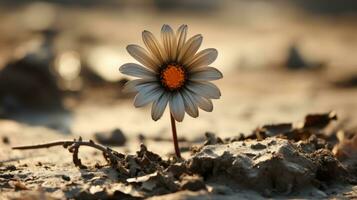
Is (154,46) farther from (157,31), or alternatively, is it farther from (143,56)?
(157,31)

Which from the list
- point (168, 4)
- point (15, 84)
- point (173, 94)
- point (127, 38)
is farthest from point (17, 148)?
point (168, 4)

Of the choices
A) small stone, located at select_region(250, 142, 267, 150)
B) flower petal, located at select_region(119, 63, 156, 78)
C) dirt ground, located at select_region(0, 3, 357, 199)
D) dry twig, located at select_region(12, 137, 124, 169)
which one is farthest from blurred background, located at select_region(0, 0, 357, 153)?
small stone, located at select_region(250, 142, 267, 150)

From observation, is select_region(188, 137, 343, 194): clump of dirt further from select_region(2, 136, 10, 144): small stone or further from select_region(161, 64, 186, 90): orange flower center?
select_region(2, 136, 10, 144): small stone

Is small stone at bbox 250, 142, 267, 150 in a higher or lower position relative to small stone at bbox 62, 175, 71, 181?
higher

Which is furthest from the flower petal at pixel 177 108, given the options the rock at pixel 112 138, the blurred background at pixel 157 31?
the blurred background at pixel 157 31

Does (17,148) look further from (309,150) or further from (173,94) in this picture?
(309,150)

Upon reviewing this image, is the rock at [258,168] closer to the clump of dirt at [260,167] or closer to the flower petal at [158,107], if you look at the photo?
the clump of dirt at [260,167]

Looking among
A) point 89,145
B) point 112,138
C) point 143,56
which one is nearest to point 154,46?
point 143,56
